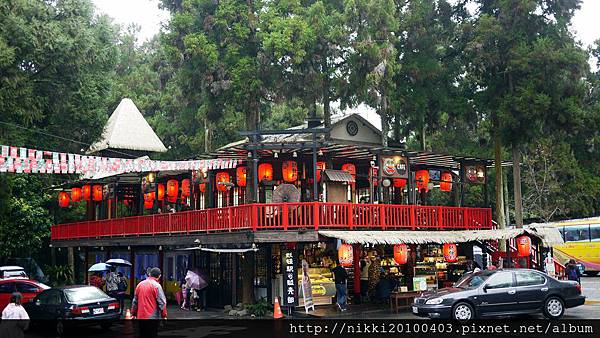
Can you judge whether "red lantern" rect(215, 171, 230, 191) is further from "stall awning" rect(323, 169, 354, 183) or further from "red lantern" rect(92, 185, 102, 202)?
"red lantern" rect(92, 185, 102, 202)

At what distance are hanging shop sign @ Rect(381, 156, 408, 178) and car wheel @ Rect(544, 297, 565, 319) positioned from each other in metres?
8.97

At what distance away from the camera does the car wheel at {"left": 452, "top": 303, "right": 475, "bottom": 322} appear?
1817 cm

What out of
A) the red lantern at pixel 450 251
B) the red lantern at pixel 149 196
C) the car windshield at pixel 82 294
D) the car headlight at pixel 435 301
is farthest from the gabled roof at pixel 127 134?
the car headlight at pixel 435 301

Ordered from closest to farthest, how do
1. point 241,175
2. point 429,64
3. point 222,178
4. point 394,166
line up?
point 394,166
point 222,178
point 241,175
point 429,64

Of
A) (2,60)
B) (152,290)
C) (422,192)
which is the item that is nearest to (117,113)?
(2,60)

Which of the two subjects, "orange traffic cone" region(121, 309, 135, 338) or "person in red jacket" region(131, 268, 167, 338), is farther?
"orange traffic cone" region(121, 309, 135, 338)

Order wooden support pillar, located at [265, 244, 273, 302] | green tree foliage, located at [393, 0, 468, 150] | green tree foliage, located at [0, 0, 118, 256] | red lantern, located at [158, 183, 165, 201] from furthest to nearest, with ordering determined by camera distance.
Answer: green tree foliage, located at [393, 0, 468, 150] → red lantern, located at [158, 183, 165, 201] → green tree foliage, located at [0, 0, 118, 256] → wooden support pillar, located at [265, 244, 273, 302]

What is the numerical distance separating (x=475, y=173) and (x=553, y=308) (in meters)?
12.5

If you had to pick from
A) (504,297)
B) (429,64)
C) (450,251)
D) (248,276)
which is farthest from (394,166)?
(429,64)

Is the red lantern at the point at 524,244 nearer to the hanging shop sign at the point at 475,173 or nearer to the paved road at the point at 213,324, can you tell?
the paved road at the point at 213,324

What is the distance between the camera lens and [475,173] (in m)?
30.3

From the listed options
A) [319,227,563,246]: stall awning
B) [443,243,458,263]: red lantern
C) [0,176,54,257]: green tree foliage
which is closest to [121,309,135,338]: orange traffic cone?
[319,227,563,246]: stall awning

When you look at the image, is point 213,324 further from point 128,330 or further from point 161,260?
point 161,260

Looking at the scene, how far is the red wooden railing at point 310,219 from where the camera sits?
22.3 metres
